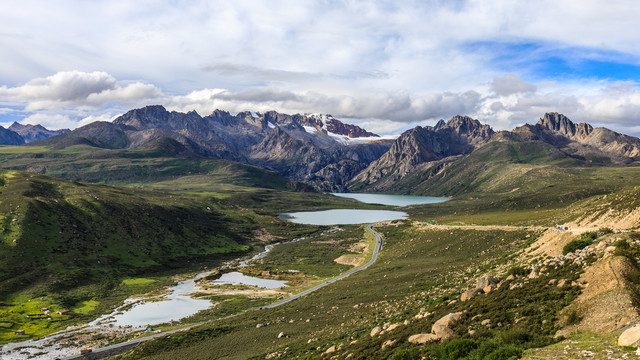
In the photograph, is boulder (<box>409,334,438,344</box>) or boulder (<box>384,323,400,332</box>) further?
boulder (<box>384,323,400,332</box>)

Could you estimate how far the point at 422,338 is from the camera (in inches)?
1312

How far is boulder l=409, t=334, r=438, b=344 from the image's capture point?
3274cm

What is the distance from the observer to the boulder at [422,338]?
3274 cm

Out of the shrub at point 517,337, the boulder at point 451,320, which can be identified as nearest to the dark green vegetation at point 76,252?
the boulder at point 451,320

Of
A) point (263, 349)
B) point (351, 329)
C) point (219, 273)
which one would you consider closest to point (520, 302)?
point (351, 329)

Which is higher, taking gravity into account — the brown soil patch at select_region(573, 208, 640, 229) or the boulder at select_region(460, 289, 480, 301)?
the brown soil patch at select_region(573, 208, 640, 229)

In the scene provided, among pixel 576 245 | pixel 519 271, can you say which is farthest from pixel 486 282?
pixel 576 245

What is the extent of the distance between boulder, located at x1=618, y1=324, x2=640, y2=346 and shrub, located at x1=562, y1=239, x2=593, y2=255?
69.6 ft

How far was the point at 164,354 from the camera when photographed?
61688 mm

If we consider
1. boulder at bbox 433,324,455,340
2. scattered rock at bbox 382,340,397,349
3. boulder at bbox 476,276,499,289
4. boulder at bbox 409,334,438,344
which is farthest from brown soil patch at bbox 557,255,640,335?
scattered rock at bbox 382,340,397,349

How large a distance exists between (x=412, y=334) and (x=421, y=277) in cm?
4532

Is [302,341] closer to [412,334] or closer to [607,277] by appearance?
[412,334]

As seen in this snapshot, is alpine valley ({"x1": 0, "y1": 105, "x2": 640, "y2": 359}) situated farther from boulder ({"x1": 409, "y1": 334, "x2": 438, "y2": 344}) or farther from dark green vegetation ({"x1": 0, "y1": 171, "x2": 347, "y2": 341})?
dark green vegetation ({"x1": 0, "y1": 171, "x2": 347, "y2": 341})

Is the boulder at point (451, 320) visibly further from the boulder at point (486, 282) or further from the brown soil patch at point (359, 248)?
the brown soil patch at point (359, 248)
